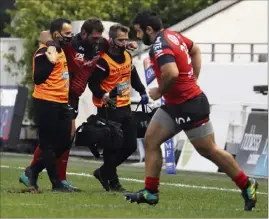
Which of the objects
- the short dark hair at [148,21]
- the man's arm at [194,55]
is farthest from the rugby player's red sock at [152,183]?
the short dark hair at [148,21]

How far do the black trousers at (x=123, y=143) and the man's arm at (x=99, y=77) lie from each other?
0.80 ft

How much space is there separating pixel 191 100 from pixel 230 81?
615 inches

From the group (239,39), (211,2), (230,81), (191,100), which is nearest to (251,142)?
(230,81)

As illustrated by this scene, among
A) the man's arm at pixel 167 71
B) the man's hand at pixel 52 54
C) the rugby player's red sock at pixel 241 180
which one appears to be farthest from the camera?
the man's hand at pixel 52 54

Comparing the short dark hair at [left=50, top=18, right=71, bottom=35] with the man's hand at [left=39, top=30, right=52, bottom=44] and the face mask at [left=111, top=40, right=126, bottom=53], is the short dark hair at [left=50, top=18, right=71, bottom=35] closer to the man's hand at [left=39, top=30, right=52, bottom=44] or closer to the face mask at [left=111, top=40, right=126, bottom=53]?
the man's hand at [left=39, top=30, right=52, bottom=44]

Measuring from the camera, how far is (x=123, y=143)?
43.1 feet

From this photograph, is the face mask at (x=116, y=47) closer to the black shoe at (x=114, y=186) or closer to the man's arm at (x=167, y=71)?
the black shoe at (x=114, y=186)

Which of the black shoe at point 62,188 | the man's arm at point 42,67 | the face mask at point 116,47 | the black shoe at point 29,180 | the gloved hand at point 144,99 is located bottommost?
the black shoe at point 62,188

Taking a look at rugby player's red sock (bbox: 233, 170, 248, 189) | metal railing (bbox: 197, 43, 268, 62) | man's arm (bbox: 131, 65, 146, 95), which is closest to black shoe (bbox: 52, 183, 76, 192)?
man's arm (bbox: 131, 65, 146, 95)

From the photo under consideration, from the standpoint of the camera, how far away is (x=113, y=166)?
518 inches

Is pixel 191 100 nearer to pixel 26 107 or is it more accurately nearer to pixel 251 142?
pixel 251 142

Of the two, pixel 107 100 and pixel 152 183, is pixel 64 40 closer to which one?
pixel 107 100

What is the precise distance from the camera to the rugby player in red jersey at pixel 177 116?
1043 centimetres

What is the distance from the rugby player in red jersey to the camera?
10430mm
